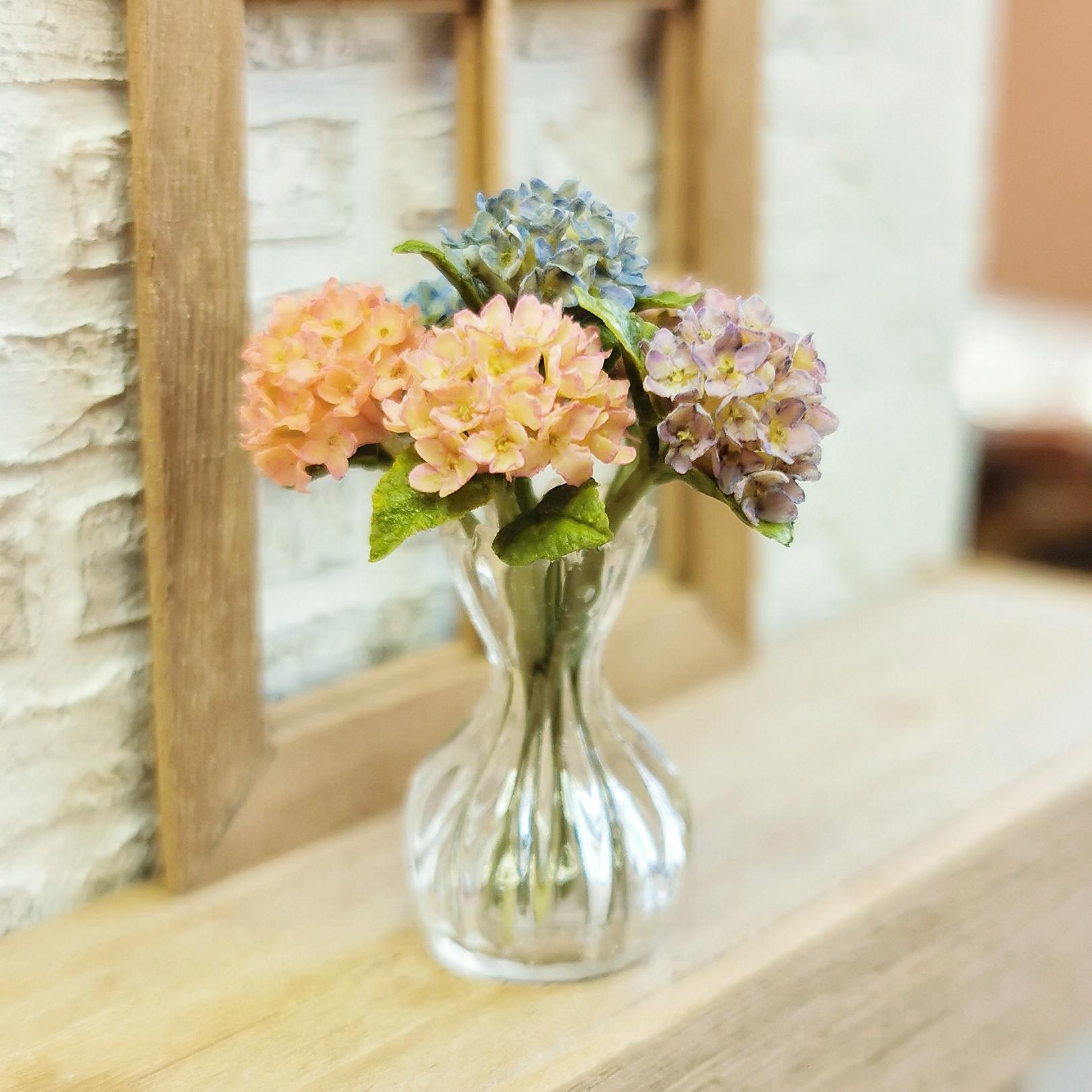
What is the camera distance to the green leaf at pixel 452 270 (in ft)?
2.25

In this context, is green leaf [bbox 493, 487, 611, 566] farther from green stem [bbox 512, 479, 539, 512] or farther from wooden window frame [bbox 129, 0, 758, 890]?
wooden window frame [bbox 129, 0, 758, 890]

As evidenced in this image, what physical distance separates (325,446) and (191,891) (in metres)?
0.37

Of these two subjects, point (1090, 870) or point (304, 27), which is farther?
point (1090, 870)

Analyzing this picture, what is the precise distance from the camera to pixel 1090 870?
1.03 metres

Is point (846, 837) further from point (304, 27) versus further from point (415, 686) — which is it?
point (304, 27)

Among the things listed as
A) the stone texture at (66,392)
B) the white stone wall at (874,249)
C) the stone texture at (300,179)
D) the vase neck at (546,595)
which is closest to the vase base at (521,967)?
the vase neck at (546,595)

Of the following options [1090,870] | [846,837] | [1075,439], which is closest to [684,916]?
[846,837]

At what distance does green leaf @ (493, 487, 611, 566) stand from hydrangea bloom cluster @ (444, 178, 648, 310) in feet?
0.33

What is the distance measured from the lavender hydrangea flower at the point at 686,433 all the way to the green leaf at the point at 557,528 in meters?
0.04

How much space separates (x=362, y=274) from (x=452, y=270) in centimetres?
28

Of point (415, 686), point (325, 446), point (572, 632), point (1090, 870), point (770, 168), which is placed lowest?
point (1090, 870)

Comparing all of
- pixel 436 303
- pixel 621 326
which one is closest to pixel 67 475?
pixel 436 303

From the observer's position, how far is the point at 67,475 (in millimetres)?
810

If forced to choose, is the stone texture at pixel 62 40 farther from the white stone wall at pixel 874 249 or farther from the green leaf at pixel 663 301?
the white stone wall at pixel 874 249
